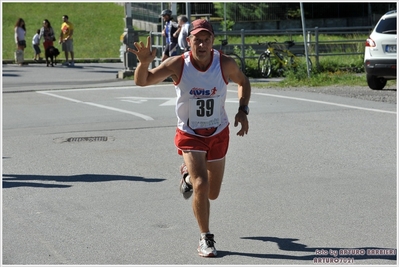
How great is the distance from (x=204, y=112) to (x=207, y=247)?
1.05 metres

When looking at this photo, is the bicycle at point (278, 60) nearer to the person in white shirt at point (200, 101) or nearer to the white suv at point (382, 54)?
the white suv at point (382, 54)

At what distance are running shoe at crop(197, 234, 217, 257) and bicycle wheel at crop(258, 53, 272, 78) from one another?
1870 centimetres

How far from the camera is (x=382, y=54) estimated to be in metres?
19.7

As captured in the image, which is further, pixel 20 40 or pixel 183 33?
pixel 20 40

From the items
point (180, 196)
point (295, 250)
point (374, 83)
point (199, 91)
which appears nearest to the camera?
point (295, 250)

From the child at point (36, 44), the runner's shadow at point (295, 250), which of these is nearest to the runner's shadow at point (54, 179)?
the runner's shadow at point (295, 250)

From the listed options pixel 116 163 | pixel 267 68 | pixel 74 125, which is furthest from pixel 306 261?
pixel 267 68

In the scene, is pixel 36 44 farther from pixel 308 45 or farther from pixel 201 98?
pixel 201 98

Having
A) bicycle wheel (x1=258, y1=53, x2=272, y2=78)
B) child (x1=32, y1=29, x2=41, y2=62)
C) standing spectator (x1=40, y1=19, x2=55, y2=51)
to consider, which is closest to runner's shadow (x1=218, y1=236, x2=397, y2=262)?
bicycle wheel (x1=258, y1=53, x2=272, y2=78)

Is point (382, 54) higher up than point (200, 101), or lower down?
lower down

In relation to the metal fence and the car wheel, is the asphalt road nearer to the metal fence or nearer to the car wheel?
the car wheel

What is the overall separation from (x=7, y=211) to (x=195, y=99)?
2.49 metres

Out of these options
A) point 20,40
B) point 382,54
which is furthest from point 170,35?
point 20,40

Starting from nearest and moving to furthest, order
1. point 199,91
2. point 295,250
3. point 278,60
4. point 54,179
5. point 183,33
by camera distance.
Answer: point 295,250 < point 199,91 < point 54,179 < point 183,33 < point 278,60
